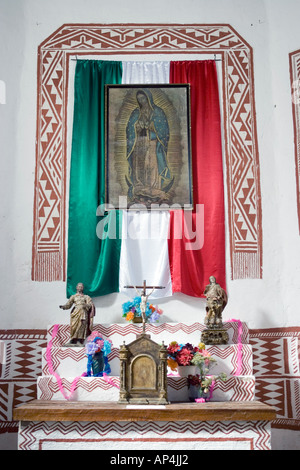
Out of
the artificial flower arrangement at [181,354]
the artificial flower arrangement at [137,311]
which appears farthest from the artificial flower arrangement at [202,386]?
the artificial flower arrangement at [137,311]

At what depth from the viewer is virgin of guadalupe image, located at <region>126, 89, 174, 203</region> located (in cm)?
763

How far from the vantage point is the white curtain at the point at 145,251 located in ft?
23.9

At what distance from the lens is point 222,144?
7.77 metres

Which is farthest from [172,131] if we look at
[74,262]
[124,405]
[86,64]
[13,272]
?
[124,405]

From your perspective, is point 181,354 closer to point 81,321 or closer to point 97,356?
point 97,356

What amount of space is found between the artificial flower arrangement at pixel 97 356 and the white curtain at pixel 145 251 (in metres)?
1.41

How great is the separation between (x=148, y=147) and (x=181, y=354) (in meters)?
3.29

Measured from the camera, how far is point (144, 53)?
800 centimetres

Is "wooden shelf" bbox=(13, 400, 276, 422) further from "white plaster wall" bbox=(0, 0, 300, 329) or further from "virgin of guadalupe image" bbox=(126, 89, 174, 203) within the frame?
"virgin of guadalupe image" bbox=(126, 89, 174, 203)

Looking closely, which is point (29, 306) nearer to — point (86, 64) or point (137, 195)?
point (137, 195)

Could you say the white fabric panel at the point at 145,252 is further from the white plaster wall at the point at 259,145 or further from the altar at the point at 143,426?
the altar at the point at 143,426

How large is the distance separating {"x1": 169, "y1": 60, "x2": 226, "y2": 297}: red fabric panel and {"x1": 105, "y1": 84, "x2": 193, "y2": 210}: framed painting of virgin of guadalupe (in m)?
0.14

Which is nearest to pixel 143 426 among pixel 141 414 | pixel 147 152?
pixel 141 414
